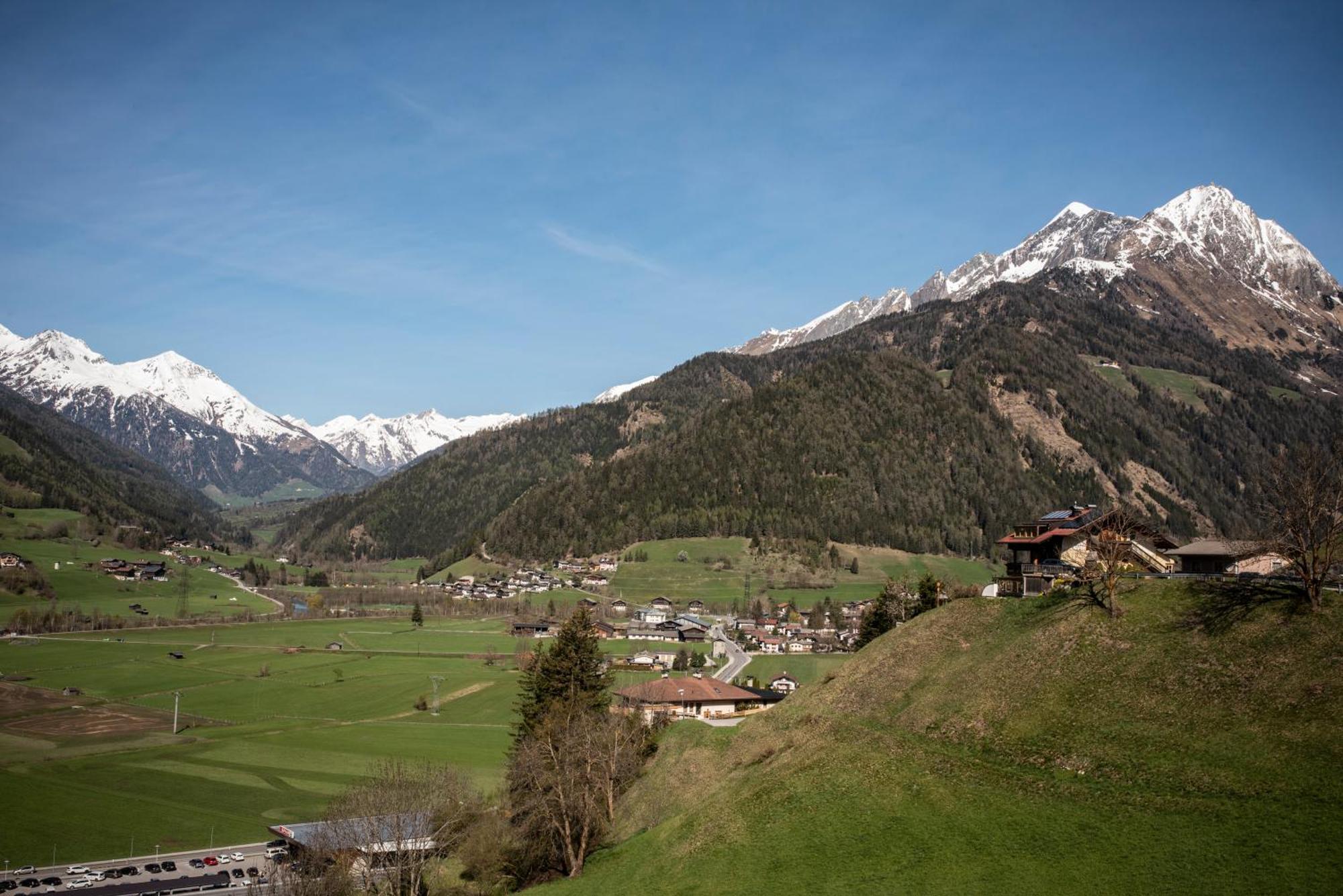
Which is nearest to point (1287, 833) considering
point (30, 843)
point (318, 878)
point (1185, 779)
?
point (1185, 779)

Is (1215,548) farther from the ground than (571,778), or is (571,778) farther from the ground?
(1215,548)

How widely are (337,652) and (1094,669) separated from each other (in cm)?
13981

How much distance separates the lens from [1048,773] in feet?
112

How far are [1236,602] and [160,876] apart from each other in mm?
67528

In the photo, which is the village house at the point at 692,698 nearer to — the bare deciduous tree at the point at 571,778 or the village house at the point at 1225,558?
the bare deciduous tree at the point at 571,778

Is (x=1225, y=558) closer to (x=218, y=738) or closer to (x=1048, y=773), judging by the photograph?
(x=1048, y=773)

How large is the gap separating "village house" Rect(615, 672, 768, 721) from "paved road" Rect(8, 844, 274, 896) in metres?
30.6

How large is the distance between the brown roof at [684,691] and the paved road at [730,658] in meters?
16.5

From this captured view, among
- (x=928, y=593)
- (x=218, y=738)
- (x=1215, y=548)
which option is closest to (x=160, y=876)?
(x=218, y=738)

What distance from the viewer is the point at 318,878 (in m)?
48.3

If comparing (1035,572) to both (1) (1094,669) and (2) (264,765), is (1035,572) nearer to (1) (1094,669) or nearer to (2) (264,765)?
(1) (1094,669)

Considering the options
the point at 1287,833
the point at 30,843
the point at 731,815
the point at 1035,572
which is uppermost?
the point at 1035,572

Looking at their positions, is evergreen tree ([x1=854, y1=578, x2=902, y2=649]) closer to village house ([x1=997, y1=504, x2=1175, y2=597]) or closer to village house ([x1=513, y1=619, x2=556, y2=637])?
village house ([x1=997, y1=504, x2=1175, y2=597])

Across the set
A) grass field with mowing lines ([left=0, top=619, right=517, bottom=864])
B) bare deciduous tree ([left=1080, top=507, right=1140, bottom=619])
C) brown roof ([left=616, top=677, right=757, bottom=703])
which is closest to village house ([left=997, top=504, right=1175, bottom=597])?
bare deciduous tree ([left=1080, top=507, right=1140, bottom=619])
